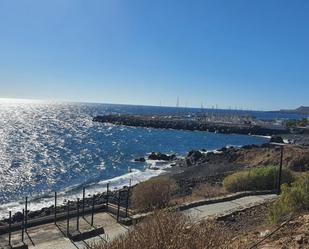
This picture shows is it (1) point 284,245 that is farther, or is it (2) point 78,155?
(2) point 78,155

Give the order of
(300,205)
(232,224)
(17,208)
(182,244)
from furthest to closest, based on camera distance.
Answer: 1. (17,208)
2. (232,224)
3. (300,205)
4. (182,244)

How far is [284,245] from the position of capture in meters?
7.99

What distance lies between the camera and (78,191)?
117 feet

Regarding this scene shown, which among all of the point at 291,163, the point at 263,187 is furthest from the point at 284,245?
the point at 291,163

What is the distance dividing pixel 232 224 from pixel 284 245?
5.16 metres

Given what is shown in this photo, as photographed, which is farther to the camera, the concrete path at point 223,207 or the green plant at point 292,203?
the concrete path at point 223,207

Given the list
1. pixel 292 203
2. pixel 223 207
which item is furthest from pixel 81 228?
pixel 292 203

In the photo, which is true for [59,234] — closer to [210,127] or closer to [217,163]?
[217,163]

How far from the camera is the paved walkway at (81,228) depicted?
13.3 m

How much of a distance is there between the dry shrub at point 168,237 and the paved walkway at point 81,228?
6.29 metres

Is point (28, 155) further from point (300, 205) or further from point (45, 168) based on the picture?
point (300, 205)

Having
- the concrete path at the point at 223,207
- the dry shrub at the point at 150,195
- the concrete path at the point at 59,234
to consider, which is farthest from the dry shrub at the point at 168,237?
the dry shrub at the point at 150,195

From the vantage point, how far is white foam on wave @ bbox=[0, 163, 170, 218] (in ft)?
98.2

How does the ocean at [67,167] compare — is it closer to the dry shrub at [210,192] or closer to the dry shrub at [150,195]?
the dry shrub at [210,192]
